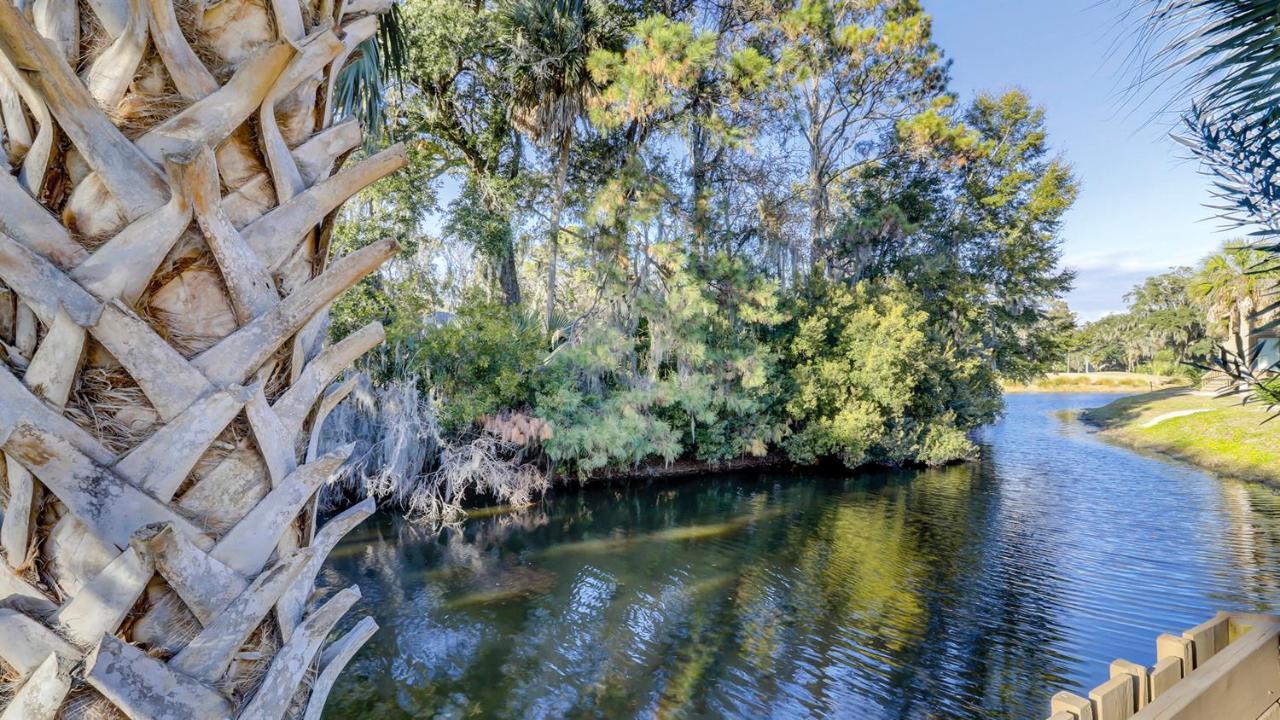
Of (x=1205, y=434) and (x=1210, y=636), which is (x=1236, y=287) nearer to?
(x=1205, y=434)

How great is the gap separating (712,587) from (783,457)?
8060 mm

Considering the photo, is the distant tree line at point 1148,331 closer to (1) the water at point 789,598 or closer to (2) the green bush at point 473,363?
(1) the water at point 789,598

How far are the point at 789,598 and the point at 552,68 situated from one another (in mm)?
10485

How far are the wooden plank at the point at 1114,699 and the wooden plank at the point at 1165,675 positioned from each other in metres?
0.11

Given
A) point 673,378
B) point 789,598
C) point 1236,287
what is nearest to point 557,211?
point 673,378

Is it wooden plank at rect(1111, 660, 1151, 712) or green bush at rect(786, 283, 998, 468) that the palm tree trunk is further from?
wooden plank at rect(1111, 660, 1151, 712)

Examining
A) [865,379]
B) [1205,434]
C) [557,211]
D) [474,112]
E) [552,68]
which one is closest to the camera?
[552,68]

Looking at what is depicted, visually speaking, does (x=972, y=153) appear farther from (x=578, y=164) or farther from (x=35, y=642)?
(x=35, y=642)

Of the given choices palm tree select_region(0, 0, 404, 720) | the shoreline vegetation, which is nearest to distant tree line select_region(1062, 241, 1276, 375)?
the shoreline vegetation

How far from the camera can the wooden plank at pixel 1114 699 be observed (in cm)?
144

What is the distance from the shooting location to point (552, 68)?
11234 mm

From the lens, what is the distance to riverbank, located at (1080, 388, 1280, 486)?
515 inches

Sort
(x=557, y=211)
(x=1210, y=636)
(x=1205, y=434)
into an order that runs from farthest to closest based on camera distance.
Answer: (x=1205, y=434) → (x=557, y=211) → (x=1210, y=636)

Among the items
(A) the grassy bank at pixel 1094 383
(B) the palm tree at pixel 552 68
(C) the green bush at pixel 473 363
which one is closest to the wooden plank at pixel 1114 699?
(C) the green bush at pixel 473 363
